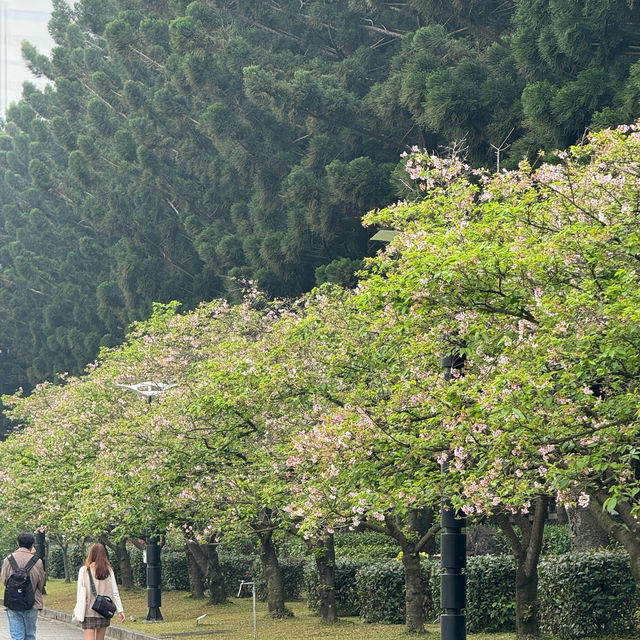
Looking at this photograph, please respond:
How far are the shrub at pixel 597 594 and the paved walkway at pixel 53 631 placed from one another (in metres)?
9.97

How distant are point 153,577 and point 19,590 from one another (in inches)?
452

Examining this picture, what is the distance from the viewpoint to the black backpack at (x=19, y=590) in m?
12.7

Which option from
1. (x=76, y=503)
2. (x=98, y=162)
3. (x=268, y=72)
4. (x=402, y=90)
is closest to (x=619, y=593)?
(x=76, y=503)

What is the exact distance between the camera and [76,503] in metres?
23.2

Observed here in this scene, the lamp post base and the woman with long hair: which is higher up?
the woman with long hair

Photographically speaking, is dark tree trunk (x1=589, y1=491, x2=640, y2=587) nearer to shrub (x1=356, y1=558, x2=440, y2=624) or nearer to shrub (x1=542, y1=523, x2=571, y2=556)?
shrub (x1=356, y1=558, x2=440, y2=624)

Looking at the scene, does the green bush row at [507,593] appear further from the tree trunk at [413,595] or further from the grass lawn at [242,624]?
the tree trunk at [413,595]

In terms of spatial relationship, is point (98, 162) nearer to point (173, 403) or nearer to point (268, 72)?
point (268, 72)

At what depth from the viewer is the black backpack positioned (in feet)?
41.8

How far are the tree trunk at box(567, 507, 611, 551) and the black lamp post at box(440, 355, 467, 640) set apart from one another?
395 inches

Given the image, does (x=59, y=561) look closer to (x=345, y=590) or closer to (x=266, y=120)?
(x=266, y=120)

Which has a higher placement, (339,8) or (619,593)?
(339,8)

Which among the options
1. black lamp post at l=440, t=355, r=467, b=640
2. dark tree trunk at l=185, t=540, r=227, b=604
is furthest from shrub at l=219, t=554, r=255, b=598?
black lamp post at l=440, t=355, r=467, b=640

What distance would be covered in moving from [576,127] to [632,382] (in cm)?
1618
